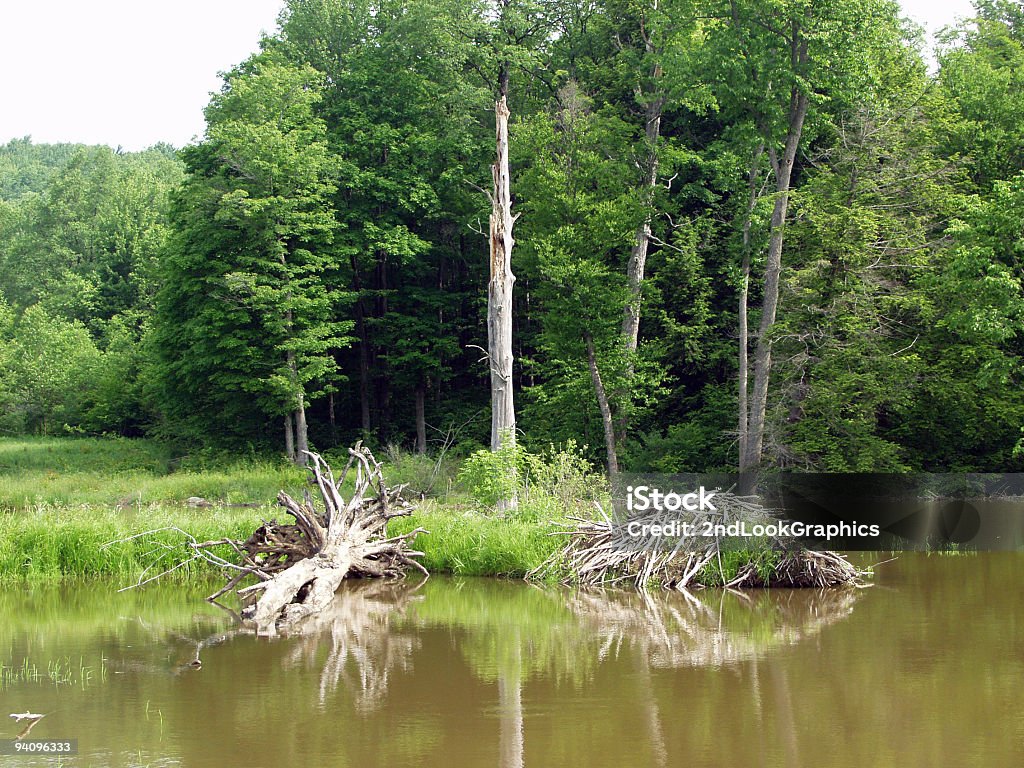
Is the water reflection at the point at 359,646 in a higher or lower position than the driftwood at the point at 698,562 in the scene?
lower

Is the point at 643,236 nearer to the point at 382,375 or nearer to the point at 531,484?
the point at 531,484

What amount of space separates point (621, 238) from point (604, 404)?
12.4ft

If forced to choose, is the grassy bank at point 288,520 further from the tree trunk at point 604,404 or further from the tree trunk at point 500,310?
the tree trunk at point 604,404

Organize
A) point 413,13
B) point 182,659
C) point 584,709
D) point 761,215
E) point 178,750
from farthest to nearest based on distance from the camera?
point 413,13, point 761,215, point 182,659, point 584,709, point 178,750

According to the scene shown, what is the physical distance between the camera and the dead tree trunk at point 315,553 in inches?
485

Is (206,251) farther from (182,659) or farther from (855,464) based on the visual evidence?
(182,659)

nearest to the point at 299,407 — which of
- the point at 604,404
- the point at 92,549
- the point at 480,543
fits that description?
the point at 604,404

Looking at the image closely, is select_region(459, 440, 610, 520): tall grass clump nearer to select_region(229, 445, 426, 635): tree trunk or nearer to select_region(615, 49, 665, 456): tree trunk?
select_region(229, 445, 426, 635): tree trunk

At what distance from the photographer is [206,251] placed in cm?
3073

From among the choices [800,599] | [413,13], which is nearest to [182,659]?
[800,599]

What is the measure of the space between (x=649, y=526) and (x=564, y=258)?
1152 centimetres

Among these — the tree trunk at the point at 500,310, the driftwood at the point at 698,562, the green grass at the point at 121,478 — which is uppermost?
the tree trunk at the point at 500,310

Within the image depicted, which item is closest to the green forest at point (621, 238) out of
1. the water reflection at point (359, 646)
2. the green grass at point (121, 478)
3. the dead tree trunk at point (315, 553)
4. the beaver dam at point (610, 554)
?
the green grass at point (121, 478)

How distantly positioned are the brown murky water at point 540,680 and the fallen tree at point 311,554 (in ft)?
1.56
